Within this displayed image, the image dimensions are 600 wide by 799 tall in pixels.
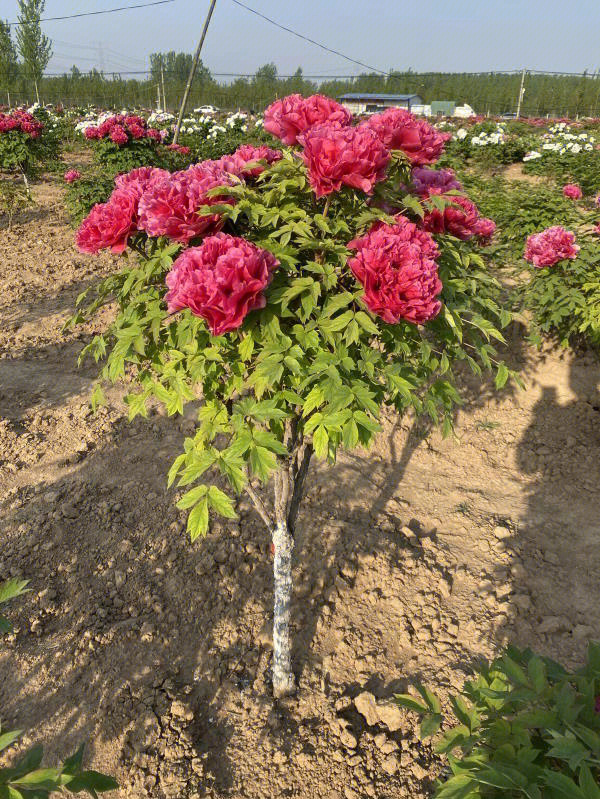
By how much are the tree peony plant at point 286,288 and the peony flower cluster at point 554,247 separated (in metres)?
3.09

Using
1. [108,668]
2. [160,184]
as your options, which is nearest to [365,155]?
[160,184]

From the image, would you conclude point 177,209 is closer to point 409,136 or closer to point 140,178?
point 140,178

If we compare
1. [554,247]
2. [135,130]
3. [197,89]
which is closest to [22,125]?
[135,130]

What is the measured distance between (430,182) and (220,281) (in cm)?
94

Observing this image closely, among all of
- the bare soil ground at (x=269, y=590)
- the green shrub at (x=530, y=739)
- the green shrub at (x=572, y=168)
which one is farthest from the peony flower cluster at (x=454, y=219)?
the green shrub at (x=572, y=168)

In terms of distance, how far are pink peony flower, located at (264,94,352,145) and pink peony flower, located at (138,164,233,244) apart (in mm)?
313

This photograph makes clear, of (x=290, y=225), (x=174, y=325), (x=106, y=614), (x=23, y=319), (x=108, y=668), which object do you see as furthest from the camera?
(x=23, y=319)

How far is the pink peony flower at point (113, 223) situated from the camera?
5.32 feet

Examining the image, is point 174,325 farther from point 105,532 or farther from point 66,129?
point 66,129

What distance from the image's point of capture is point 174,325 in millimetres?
1702

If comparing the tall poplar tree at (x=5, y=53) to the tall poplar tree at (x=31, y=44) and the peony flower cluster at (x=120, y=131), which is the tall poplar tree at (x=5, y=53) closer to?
the tall poplar tree at (x=31, y=44)

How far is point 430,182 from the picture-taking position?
5.89ft

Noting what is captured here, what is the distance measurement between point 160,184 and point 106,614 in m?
2.44

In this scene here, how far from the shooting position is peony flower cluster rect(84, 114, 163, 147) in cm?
778
